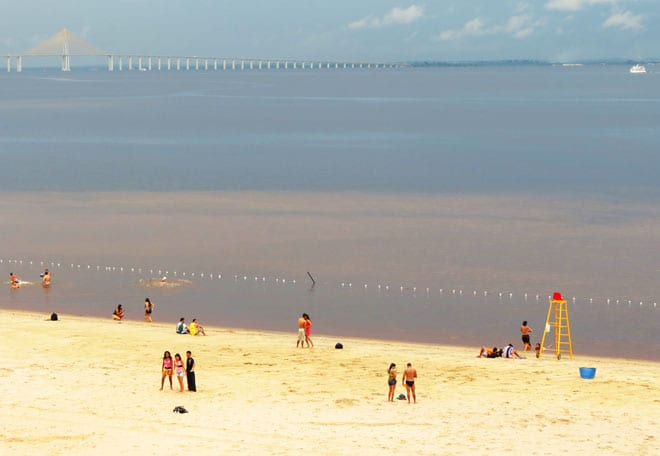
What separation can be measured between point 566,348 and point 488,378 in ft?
25.6

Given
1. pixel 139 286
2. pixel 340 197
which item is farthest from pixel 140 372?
pixel 340 197

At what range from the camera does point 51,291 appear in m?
46.2

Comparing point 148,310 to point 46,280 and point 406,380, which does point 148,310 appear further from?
point 406,380

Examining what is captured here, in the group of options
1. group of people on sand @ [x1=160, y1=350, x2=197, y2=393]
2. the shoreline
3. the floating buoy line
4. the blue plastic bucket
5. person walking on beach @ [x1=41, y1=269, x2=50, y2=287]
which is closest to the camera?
group of people on sand @ [x1=160, y1=350, x2=197, y2=393]

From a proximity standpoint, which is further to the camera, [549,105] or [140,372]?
[549,105]

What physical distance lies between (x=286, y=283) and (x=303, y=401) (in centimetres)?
1995

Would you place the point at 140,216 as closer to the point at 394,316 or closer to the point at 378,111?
the point at 394,316

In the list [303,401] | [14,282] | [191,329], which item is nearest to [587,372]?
[303,401]

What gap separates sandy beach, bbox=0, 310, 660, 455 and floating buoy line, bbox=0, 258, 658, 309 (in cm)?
928

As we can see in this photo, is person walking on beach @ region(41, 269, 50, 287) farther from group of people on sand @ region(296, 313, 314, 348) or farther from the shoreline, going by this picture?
group of people on sand @ region(296, 313, 314, 348)

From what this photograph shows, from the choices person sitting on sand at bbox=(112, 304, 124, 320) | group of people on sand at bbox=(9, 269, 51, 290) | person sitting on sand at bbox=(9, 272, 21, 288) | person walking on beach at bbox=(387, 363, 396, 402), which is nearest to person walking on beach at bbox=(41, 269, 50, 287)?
group of people on sand at bbox=(9, 269, 51, 290)

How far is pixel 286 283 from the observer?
47688mm

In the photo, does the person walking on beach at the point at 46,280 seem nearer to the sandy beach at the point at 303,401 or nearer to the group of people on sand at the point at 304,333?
the sandy beach at the point at 303,401

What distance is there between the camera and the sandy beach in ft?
80.6
